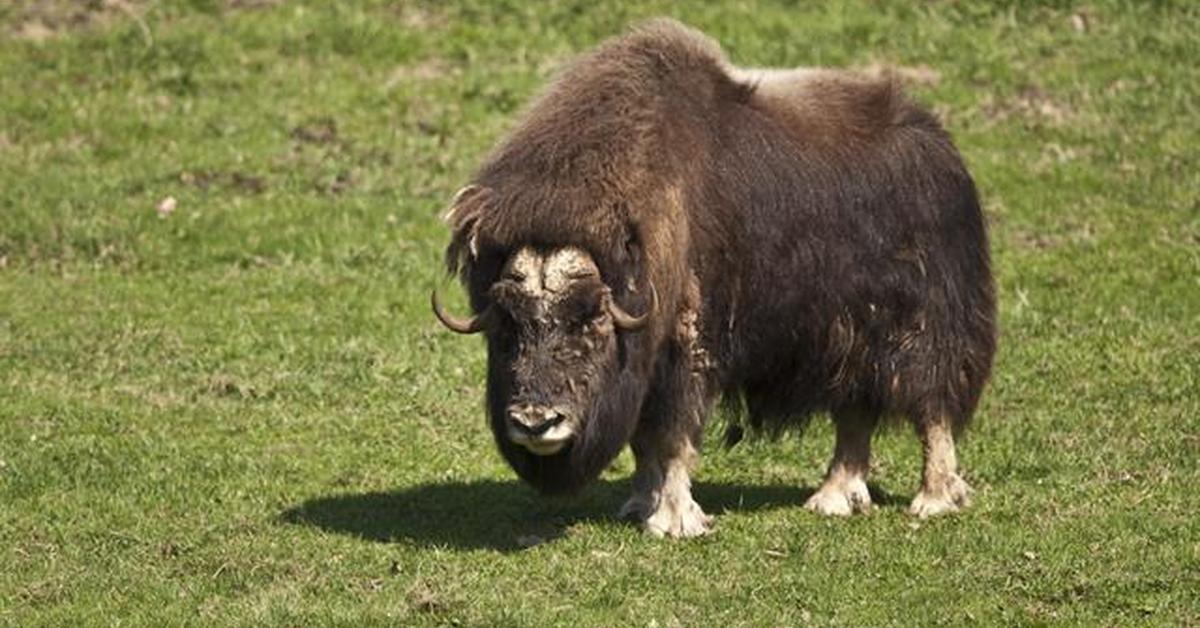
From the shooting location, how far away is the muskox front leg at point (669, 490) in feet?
23.7

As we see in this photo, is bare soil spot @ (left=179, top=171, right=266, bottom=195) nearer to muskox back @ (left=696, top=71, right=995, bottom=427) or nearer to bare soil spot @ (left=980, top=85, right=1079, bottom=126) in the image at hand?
bare soil spot @ (left=980, top=85, right=1079, bottom=126)

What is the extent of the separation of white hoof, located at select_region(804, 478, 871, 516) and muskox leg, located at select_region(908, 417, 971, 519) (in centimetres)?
17

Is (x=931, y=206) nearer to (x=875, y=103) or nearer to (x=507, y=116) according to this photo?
(x=875, y=103)

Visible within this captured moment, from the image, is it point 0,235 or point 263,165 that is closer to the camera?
point 0,235

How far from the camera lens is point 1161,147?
12.7 meters

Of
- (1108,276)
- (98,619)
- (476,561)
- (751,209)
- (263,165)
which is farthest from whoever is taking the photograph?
(263,165)

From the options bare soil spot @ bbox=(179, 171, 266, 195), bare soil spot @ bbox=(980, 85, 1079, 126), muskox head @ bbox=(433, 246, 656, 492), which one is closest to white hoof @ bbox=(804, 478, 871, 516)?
muskox head @ bbox=(433, 246, 656, 492)

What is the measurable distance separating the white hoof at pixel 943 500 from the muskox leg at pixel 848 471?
0.58 feet

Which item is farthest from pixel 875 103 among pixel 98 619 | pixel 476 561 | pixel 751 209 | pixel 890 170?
pixel 98 619

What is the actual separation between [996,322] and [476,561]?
2.24 meters

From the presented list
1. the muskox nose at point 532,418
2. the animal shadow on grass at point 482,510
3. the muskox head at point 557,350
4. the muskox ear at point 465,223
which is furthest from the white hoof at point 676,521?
the muskox ear at point 465,223

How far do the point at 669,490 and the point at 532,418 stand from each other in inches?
29.5

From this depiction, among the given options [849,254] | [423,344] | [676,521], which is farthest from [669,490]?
[423,344]

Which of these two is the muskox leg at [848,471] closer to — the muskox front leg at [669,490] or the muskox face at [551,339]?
the muskox front leg at [669,490]
